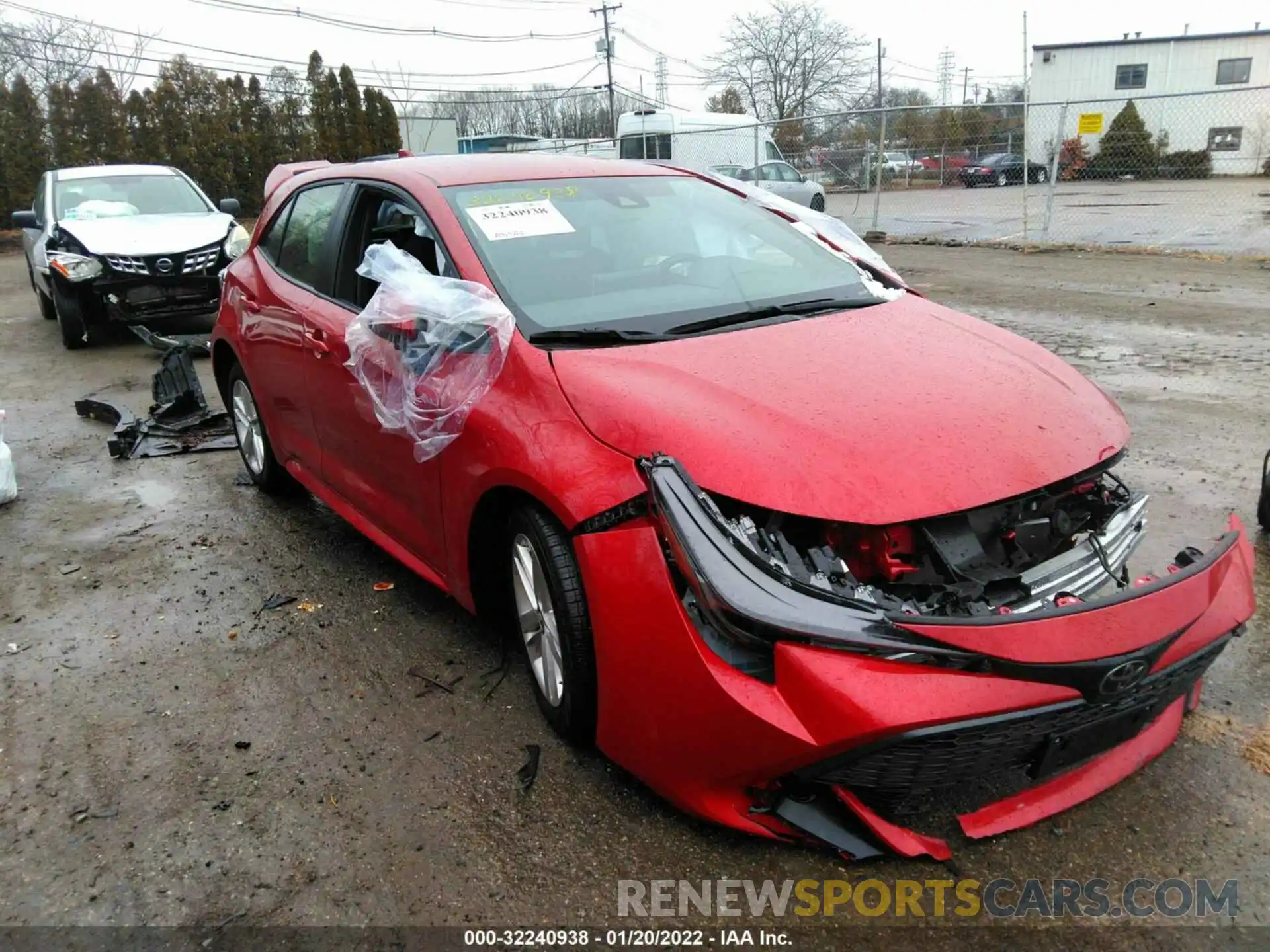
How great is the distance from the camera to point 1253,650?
2996 mm

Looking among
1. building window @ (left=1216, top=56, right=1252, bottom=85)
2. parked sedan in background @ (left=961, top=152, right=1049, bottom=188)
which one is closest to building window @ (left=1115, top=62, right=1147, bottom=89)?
building window @ (left=1216, top=56, right=1252, bottom=85)

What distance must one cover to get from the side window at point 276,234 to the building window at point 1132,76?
139ft

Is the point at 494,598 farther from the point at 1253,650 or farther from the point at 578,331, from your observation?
the point at 1253,650

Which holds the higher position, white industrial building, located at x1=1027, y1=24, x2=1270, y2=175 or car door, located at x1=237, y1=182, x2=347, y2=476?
white industrial building, located at x1=1027, y1=24, x2=1270, y2=175

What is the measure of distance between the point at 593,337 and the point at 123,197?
9.20m

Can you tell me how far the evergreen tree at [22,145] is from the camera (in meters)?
22.7

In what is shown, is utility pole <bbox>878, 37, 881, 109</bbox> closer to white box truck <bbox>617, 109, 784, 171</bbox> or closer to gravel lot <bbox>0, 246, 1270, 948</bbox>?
white box truck <bbox>617, 109, 784, 171</bbox>

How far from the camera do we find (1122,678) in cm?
193

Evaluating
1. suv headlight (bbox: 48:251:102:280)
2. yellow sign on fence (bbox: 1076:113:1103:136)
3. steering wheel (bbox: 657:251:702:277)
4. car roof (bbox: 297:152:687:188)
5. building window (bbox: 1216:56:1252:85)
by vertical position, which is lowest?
suv headlight (bbox: 48:251:102:280)

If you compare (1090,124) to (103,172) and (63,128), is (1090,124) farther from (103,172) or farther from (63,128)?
(63,128)

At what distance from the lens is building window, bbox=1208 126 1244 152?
2614 cm

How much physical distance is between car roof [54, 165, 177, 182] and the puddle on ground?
659 cm

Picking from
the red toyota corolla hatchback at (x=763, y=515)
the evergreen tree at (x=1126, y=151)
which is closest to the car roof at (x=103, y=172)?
the red toyota corolla hatchback at (x=763, y=515)

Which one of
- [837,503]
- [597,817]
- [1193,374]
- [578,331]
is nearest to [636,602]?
[837,503]
